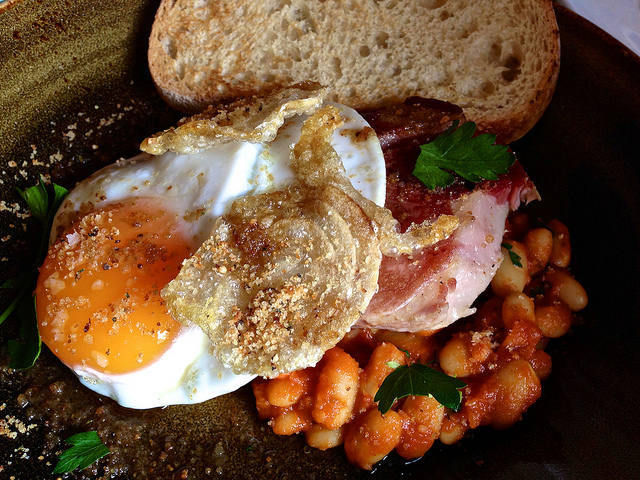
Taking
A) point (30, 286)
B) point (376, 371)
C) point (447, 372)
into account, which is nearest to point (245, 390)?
point (376, 371)

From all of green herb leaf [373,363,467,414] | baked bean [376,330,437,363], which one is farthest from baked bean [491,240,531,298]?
green herb leaf [373,363,467,414]

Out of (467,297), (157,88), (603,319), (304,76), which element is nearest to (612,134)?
(603,319)

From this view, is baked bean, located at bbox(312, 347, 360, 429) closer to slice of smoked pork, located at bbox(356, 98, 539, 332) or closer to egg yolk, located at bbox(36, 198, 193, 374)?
slice of smoked pork, located at bbox(356, 98, 539, 332)

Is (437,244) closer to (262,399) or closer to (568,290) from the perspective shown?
(568,290)

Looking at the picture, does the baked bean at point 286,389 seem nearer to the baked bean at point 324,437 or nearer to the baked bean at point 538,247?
the baked bean at point 324,437

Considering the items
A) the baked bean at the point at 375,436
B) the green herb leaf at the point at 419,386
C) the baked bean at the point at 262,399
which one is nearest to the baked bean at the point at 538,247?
the green herb leaf at the point at 419,386
